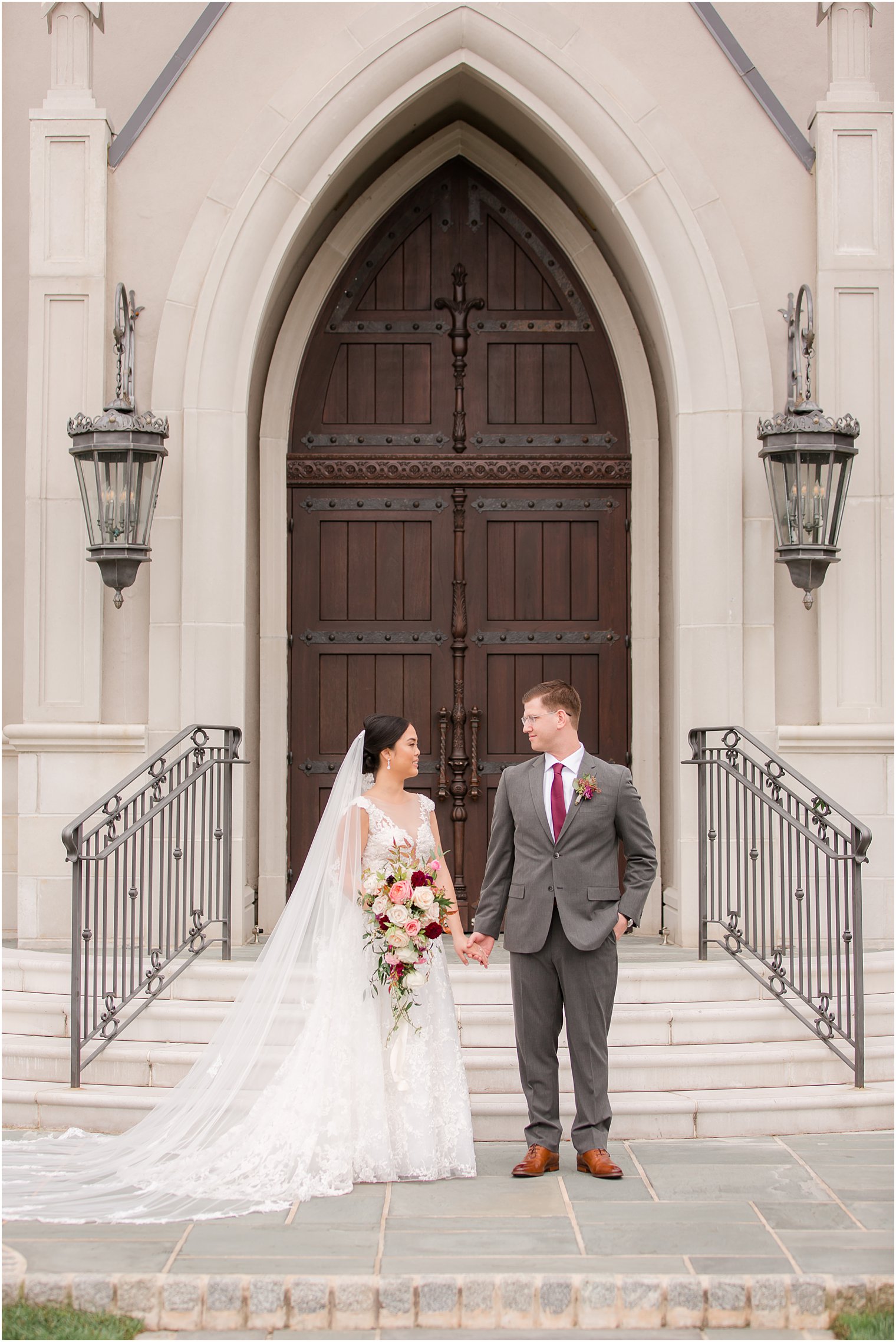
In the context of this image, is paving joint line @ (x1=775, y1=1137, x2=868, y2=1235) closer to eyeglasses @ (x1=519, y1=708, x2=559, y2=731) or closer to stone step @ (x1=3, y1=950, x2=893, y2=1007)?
stone step @ (x1=3, y1=950, x2=893, y2=1007)

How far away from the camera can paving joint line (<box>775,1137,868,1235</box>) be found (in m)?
4.99

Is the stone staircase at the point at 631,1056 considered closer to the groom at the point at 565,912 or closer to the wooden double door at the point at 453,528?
the groom at the point at 565,912

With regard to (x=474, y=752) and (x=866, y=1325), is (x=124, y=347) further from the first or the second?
(x=866, y=1325)

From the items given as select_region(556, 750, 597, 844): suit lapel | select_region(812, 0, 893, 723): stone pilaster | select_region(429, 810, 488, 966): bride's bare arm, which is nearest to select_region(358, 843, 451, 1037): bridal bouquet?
select_region(429, 810, 488, 966): bride's bare arm

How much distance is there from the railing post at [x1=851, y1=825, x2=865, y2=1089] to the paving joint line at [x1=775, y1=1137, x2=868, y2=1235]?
1.84 ft

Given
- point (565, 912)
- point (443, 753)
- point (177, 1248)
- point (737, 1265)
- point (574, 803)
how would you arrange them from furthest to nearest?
point (443, 753)
point (574, 803)
point (565, 912)
point (177, 1248)
point (737, 1265)

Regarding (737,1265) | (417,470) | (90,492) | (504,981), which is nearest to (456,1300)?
(737,1265)

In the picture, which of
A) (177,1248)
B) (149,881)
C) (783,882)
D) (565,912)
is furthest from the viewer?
(783,882)

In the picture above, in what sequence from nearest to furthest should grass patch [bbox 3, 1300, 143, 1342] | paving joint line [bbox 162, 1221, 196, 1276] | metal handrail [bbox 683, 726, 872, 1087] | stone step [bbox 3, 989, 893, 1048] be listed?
grass patch [bbox 3, 1300, 143, 1342] < paving joint line [bbox 162, 1221, 196, 1276] < metal handrail [bbox 683, 726, 872, 1087] < stone step [bbox 3, 989, 893, 1048]

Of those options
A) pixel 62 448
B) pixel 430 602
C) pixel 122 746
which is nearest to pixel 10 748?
pixel 122 746

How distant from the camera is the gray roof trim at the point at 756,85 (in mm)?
8156

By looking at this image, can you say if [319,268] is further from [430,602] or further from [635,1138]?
[635,1138]

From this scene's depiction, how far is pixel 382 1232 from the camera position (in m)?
4.86

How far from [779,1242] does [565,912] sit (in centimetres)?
144
